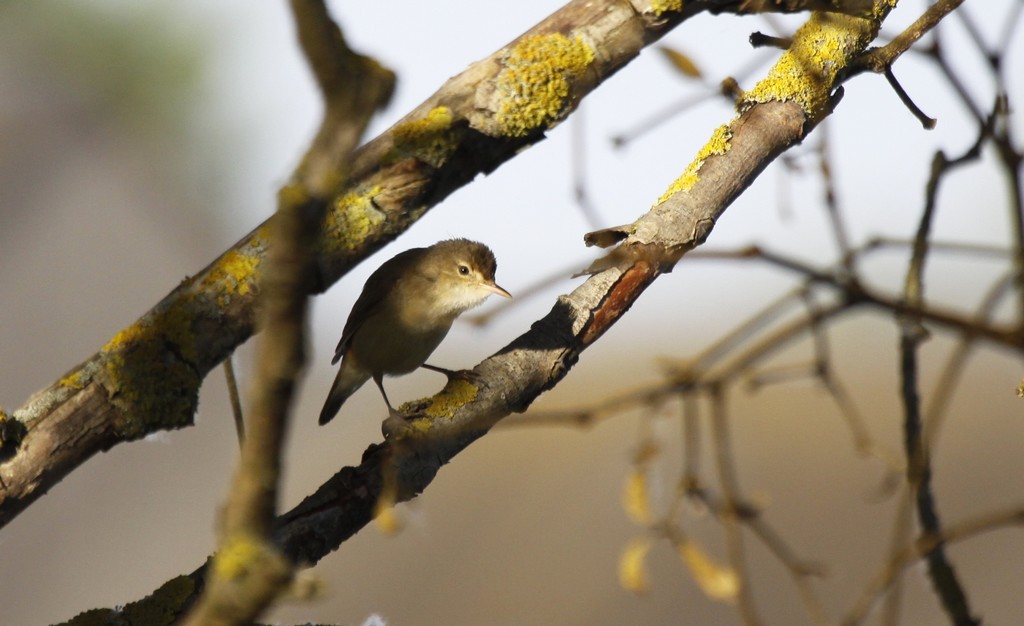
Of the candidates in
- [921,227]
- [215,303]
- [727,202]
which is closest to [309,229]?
[215,303]

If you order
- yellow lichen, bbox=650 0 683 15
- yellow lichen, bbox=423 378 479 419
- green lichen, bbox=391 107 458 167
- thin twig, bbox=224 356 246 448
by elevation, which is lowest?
yellow lichen, bbox=423 378 479 419

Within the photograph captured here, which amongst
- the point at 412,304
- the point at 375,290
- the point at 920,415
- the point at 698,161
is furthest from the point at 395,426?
the point at 375,290

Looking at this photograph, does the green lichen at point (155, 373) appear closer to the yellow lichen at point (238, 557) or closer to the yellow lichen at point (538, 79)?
the yellow lichen at point (538, 79)

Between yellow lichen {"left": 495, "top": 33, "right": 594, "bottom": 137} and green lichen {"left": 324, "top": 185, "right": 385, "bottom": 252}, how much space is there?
1.05 ft

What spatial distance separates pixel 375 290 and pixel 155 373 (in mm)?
2130

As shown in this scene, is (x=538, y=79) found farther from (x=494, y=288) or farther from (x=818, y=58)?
(x=494, y=288)

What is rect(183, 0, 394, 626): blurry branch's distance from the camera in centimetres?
84

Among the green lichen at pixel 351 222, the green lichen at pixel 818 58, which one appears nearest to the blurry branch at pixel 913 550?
the green lichen at pixel 351 222

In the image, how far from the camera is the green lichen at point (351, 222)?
1.83 meters

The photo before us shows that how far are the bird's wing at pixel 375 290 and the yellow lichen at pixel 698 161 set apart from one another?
1706 mm

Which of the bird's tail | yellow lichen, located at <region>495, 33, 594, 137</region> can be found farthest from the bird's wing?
yellow lichen, located at <region>495, 33, 594, 137</region>

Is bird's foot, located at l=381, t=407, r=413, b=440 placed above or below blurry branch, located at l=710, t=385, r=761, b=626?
above

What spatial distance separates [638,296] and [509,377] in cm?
40

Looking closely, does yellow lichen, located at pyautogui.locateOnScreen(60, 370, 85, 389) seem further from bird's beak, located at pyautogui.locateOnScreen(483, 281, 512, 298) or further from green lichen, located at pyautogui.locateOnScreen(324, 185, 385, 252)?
bird's beak, located at pyautogui.locateOnScreen(483, 281, 512, 298)
